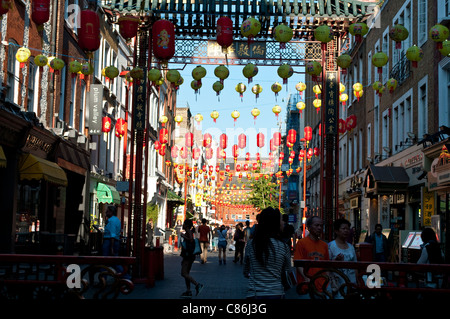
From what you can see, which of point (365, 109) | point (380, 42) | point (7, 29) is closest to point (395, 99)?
point (380, 42)

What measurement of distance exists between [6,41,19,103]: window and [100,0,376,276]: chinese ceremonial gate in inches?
150

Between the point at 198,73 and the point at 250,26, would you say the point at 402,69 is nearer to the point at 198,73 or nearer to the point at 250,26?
the point at 198,73

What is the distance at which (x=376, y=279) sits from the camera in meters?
8.52

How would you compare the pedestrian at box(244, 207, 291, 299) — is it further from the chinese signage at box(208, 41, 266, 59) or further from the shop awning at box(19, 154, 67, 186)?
the shop awning at box(19, 154, 67, 186)

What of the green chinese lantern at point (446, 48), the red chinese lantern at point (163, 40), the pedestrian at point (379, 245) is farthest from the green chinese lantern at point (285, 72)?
the pedestrian at point (379, 245)

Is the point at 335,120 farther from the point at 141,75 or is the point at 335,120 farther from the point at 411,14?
the point at 411,14

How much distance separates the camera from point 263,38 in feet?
63.1

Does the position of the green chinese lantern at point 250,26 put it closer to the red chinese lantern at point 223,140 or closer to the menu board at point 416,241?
the menu board at point 416,241

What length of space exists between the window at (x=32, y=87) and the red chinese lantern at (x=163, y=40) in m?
8.00

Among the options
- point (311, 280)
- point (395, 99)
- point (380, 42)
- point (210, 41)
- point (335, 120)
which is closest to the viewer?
point (311, 280)

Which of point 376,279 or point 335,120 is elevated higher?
point 335,120

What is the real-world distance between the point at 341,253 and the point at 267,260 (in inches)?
81.5

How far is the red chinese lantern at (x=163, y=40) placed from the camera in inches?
623

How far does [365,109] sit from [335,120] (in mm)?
16876
